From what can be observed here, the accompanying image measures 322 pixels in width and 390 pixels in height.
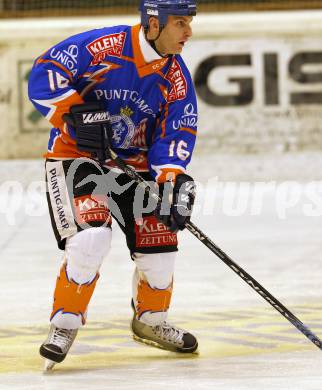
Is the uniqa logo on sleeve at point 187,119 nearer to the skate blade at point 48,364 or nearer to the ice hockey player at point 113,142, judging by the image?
the ice hockey player at point 113,142

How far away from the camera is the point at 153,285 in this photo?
4750 millimetres

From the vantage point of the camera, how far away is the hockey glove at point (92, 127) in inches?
174

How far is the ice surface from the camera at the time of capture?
420cm

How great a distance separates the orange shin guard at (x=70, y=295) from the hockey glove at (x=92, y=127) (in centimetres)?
44

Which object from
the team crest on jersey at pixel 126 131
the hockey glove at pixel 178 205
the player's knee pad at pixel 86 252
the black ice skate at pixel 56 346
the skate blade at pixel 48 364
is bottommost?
the skate blade at pixel 48 364

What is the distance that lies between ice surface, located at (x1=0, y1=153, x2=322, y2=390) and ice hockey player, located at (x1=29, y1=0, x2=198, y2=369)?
0.20 meters

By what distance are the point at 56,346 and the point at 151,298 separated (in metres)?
0.54

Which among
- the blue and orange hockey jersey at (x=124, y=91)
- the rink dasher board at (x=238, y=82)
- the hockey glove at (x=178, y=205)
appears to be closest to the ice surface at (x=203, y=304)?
the hockey glove at (x=178, y=205)

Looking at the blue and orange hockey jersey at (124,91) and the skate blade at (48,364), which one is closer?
the skate blade at (48,364)

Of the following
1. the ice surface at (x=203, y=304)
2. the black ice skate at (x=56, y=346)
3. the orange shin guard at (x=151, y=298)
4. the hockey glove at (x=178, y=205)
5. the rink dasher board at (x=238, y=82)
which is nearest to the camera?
the ice surface at (x=203, y=304)

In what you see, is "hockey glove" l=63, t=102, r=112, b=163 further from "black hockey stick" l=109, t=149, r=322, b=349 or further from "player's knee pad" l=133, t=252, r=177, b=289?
"player's knee pad" l=133, t=252, r=177, b=289

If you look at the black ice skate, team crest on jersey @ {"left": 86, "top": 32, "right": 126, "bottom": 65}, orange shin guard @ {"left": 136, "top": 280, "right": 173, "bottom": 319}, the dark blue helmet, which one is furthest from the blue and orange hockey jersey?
the black ice skate

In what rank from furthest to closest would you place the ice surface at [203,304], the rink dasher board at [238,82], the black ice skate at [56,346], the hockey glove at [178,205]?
1. the rink dasher board at [238,82]
2. the hockey glove at [178,205]
3. the black ice skate at [56,346]
4. the ice surface at [203,304]

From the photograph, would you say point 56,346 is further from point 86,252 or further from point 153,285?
point 153,285
